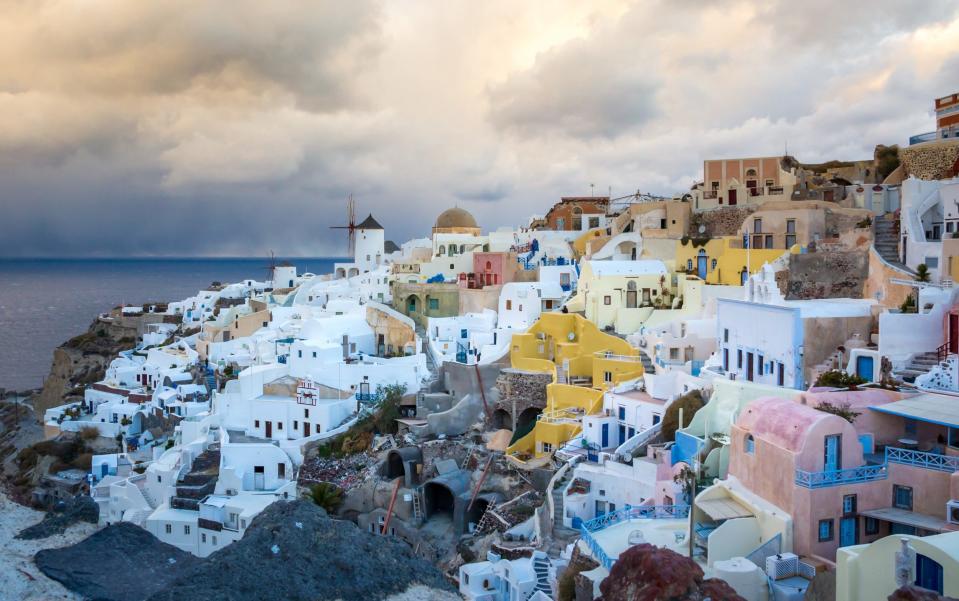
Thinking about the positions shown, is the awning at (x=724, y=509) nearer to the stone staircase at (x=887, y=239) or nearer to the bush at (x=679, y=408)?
the bush at (x=679, y=408)

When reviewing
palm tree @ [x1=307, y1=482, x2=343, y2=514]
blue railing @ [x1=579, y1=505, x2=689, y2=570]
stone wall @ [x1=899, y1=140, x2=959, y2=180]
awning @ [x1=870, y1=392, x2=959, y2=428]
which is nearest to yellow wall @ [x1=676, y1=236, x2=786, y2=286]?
stone wall @ [x1=899, y1=140, x2=959, y2=180]

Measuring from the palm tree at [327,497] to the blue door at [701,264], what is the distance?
547 inches

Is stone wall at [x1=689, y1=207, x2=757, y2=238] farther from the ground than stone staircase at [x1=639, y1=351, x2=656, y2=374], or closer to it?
farther from the ground

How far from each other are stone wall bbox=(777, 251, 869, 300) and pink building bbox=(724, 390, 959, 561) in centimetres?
1136

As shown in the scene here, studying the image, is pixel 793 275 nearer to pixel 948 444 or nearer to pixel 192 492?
pixel 948 444

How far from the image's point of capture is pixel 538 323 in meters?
26.9

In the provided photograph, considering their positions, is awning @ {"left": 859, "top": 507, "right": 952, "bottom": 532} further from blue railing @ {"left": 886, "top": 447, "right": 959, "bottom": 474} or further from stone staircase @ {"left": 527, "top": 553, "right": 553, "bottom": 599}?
stone staircase @ {"left": 527, "top": 553, "right": 553, "bottom": 599}

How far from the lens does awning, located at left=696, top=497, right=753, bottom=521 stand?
40.1 feet

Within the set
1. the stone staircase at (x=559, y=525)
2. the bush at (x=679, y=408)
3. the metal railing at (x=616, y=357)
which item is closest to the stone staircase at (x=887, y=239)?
the metal railing at (x=616, y=357)

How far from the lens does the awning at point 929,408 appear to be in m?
12.2

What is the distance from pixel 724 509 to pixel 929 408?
359cm

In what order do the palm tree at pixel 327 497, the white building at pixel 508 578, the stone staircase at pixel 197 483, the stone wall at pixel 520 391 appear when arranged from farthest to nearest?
the stone wall at pixel 520 391 < the stone staircase at pixel 197 483 < the palm tree at pixel 327 497 < the white building at pixel 508 578

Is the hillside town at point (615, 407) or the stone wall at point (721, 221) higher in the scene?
the stone wall at point (721, 221)

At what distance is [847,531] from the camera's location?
1165 cm
